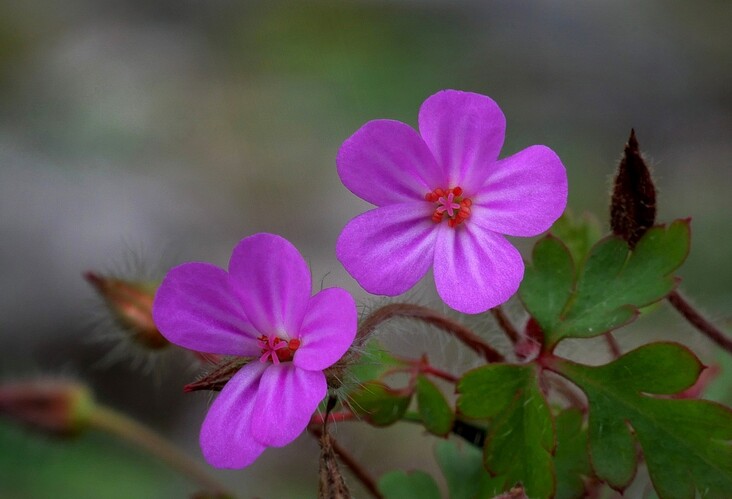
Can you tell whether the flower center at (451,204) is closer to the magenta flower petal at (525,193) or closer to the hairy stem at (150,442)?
the magenta flower petal at (525,193)

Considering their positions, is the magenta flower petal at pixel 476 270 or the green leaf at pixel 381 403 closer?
the magenta flower petal at pixel 476 270

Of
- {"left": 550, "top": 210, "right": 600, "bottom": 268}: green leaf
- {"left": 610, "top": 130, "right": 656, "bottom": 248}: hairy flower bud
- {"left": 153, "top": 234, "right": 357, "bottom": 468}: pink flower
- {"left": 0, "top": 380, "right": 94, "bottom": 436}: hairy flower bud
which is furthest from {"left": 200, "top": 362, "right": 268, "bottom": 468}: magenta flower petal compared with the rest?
{"left": 0, "top": 380, "right": 94, "bottom": 436}: hairy flower bud

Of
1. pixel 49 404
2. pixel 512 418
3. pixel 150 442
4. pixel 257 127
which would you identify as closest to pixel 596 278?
pixel 512 418

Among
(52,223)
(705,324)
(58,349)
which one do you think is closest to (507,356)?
(705,324)

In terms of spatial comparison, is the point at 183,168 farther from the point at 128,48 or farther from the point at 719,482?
the point at 719,482

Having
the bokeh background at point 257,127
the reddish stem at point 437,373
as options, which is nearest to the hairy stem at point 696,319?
the reddish stem at point 437,373

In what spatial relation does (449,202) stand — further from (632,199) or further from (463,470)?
(463,470)
